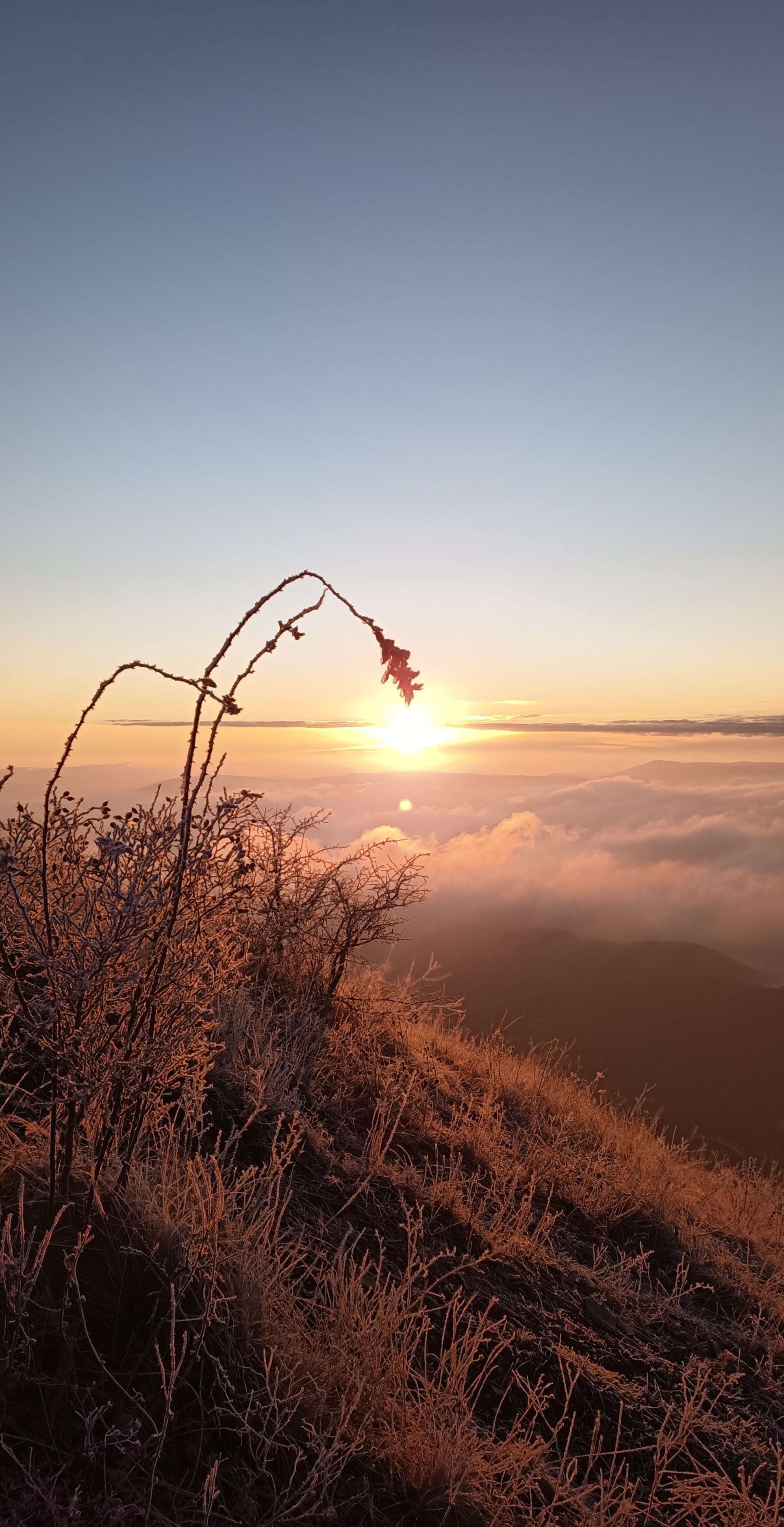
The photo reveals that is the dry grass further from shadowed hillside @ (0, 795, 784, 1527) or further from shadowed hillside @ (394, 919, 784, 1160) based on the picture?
shadowed hillside @ (394, 919, 784, 1160)

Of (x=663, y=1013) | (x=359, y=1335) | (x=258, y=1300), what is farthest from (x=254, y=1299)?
(x=663, y=1013)

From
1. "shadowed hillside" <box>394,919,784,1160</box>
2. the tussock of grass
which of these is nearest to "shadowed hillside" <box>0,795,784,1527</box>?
the tussock of grass

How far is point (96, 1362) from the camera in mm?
2266

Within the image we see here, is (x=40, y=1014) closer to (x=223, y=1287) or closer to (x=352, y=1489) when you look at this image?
(x=223, y=1287)

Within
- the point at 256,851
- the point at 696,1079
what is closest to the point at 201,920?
the point at 256,851

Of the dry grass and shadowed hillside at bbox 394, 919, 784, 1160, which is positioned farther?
shadowed hillside at bbox 394, 919, 784, 1160

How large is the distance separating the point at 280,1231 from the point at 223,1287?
721 millimetres

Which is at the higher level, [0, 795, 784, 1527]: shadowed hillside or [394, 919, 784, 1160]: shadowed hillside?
[0, 795, 784, 1527]: shadowed hillside

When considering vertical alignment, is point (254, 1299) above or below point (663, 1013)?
above

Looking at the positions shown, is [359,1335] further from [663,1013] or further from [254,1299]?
[663,1013]

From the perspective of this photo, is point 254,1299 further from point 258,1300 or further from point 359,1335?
point 359,1335

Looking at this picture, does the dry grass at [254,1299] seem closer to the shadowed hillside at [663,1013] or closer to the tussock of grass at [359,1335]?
the tussock of grass at [359,1335]

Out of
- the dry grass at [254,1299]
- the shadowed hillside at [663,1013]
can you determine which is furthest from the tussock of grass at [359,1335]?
the shadowed hillside at [663,1013]

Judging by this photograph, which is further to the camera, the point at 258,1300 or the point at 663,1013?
the point at 663,1013
